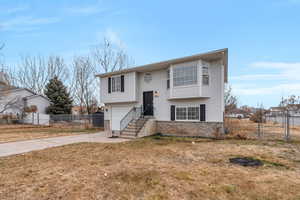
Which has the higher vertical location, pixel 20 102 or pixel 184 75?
pixel 184 75

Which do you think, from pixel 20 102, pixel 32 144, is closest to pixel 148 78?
pixel 32 144

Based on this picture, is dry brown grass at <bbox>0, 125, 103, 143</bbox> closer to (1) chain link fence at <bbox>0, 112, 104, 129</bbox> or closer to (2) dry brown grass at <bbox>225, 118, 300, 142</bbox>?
(1) chain link fence at <bbox>0, 112, 104, 129</bbox>

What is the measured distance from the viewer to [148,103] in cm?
1216

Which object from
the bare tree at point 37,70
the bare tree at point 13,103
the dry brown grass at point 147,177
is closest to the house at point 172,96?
the dry brown grass at point 147,177

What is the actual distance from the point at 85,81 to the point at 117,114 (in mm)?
13152

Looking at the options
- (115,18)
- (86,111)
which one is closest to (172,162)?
(115,18)

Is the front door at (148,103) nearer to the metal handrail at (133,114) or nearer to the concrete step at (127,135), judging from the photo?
the metal handrail at (133,114)

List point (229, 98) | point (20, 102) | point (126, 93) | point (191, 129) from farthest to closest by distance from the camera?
point (20, 102), point (229, 98), point (126, 93), point (191, 129)

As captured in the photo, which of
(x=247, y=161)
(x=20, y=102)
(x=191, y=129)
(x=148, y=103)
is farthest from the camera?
(x=20, y=102)

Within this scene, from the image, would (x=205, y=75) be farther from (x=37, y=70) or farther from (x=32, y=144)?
(x=37, y=70)

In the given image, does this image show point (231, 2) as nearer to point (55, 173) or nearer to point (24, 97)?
point (55, 173)

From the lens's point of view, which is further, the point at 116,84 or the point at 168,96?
the point at 116,84

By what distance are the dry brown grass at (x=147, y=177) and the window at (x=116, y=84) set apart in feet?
25.6

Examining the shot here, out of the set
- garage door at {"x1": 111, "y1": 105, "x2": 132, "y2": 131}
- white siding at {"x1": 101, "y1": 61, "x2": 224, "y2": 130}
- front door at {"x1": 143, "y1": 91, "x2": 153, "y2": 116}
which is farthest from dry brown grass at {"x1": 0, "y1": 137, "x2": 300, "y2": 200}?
garage door at {"x1": 111, "y1": 105, "x2": 132, "y2": 131}
